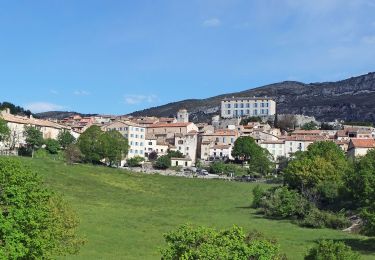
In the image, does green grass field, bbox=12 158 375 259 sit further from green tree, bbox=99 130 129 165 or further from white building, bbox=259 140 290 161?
white building, bbox=259 140 290 161

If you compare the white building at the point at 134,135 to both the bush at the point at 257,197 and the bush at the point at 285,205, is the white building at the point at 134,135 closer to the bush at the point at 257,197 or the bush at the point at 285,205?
the bush at the point at 257,197

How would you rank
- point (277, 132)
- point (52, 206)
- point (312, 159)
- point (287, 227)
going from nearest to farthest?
point (52, 206) → point (287, 227) → point (312, 159) → point (277, 132)

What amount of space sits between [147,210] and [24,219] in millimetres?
44164

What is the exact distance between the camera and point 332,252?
1173 inches

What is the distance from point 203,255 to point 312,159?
60.7 meters

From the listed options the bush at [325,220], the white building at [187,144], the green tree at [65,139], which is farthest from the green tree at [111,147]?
the bush at [325,220]

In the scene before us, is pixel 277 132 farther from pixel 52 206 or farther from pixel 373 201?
pixel 52 206

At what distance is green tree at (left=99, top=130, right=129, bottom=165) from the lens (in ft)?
382

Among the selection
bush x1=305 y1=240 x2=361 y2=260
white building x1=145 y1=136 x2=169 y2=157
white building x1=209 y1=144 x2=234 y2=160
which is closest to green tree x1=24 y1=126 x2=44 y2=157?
white building x1=145 y1=136 x2=169 y2=157

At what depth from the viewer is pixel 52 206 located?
33.7 metres

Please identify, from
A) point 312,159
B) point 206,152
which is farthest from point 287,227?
point 206,152

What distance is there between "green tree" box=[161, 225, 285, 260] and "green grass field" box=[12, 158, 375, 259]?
48.4ft

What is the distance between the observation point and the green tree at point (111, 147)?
117 meters

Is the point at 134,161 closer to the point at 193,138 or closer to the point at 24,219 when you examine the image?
the point at 193,138
